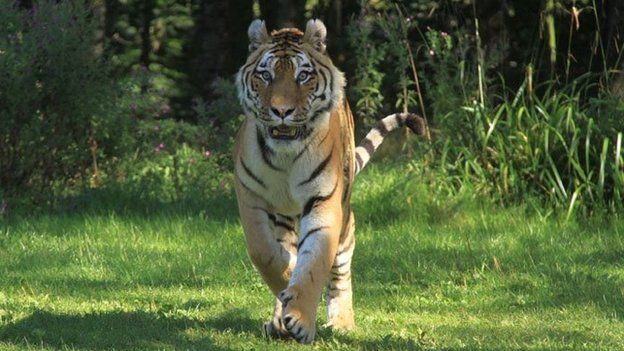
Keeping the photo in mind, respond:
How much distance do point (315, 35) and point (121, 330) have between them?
168 centimetres

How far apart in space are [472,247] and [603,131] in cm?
180

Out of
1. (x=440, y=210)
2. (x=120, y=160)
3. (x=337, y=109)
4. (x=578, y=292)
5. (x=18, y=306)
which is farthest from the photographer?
(x=120, y=160)

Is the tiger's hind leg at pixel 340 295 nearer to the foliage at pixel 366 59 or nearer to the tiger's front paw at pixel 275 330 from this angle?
the tiger's front paw at pixel 275 330

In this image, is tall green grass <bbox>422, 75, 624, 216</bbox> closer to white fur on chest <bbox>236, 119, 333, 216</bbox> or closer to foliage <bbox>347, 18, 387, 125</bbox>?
foliage <bbox>347, 18, 387, 125</bbox>

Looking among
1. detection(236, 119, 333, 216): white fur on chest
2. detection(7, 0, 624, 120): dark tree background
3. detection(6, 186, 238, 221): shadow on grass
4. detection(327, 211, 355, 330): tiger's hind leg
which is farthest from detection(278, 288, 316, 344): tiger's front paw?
detection(7, 0, 624, 120): dark tree background

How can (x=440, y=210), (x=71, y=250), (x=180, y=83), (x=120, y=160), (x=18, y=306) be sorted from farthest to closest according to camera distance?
(x=180, y=83) < (x=120, y=160) < (x=440, y=210) < (x=71, y=250) < (x=18, y=306)

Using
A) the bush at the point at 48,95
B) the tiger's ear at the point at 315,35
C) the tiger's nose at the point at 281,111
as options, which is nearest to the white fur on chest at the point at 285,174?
the tiger's nose at the point at 281,111

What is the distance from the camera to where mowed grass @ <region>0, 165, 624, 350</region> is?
6723 millimetres

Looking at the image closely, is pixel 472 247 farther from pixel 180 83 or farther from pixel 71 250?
pixel 180 83

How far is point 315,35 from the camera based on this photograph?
652cm

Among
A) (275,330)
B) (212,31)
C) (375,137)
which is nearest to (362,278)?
(375,137)

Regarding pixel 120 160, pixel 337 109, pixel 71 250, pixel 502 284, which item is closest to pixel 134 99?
pixel 120 160

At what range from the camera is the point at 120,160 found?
38.9 feet

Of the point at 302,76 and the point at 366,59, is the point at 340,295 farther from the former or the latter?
the point at 366,59
